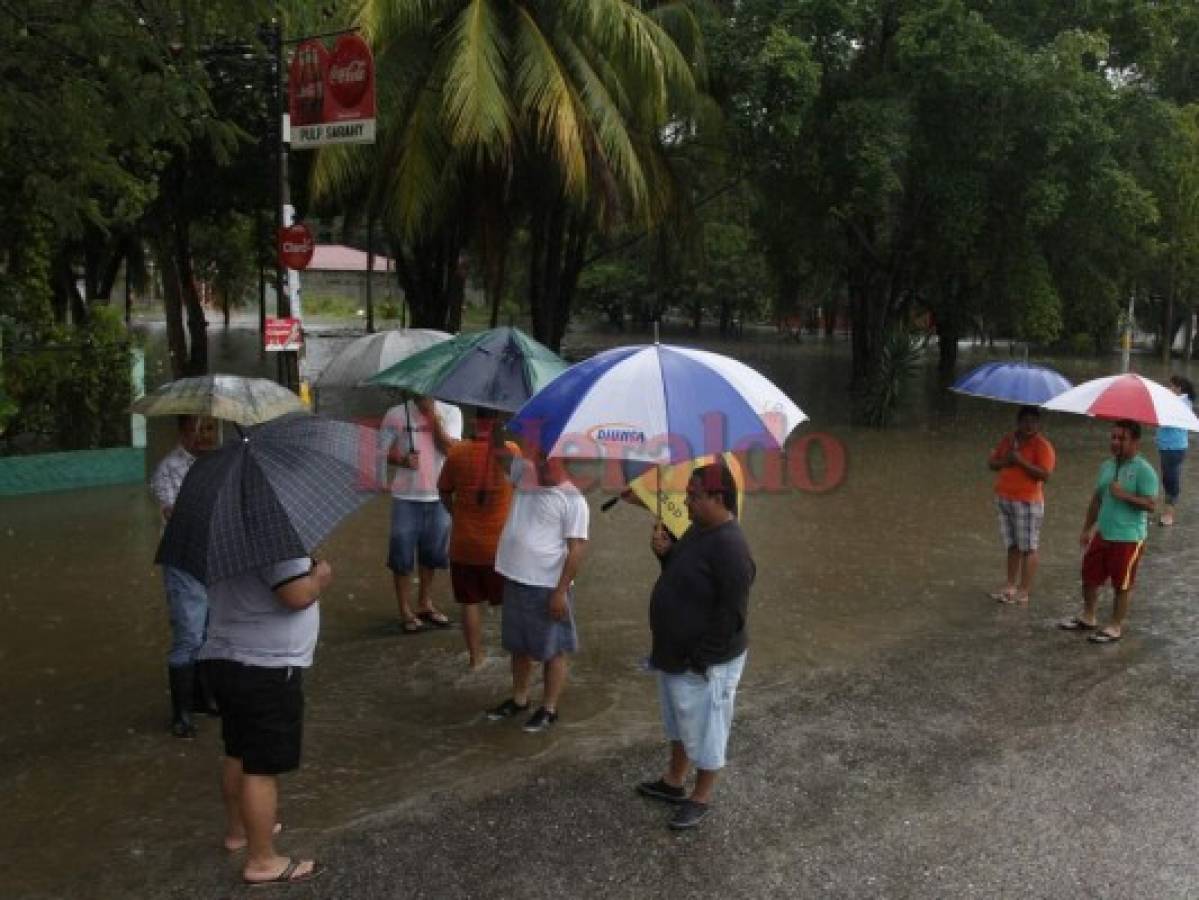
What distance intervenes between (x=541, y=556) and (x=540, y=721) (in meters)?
0.87

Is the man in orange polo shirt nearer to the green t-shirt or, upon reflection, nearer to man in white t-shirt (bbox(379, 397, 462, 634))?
the green t-shirt

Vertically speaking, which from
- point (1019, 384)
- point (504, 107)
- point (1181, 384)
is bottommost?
point (1181, 384)

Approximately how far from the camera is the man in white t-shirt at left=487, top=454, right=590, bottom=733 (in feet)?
17.4

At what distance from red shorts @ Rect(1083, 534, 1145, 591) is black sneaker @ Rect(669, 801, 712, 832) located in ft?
12.5

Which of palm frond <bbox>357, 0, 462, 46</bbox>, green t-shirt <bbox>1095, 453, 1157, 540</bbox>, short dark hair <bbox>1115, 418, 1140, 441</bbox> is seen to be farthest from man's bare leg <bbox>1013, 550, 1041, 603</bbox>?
palm frond <bbox>357, 0, 462, 46</bbox>

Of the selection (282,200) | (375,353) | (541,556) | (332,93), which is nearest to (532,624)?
(541,556)

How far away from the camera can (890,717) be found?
5.84m

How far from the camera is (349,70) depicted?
10352 millimetres

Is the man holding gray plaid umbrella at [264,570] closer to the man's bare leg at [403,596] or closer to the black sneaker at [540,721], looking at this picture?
the black sneaker at [540,721]

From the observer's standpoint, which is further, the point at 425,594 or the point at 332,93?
the point at 332,93

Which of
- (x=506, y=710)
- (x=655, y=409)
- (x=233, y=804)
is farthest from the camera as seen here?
(x=506, y=710)

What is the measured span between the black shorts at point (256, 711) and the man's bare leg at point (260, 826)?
0.06 metres

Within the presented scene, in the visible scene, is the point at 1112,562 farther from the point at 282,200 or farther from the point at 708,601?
the point at 282,200

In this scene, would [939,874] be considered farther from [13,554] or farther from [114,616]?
[13,554]
